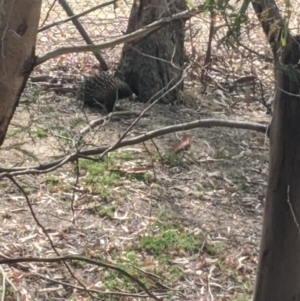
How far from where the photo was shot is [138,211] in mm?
5031

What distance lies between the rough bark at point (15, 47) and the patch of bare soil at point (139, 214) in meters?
1.44

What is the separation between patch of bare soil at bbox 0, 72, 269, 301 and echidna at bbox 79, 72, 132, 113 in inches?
9.2

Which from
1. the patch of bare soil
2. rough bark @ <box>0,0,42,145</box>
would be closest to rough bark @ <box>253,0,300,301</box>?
rough bark @ <box>0,0,42,145</box>

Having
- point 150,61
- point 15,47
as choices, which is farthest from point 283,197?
point 150,61

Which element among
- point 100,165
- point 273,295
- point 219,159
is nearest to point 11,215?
point 100,165

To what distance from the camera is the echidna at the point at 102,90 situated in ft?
21.0

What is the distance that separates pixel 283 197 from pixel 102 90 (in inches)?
149

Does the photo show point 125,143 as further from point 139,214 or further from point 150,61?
point 150,61

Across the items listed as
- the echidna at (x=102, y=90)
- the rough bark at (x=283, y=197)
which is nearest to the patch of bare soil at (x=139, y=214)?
the echidna at (x=102, y=90)

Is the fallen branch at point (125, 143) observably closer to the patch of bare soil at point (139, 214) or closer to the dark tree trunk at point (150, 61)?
the patch of bare soil at point (139, 214)

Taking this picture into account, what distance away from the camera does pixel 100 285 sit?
14.1 ft

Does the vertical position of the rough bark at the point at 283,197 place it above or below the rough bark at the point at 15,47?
below

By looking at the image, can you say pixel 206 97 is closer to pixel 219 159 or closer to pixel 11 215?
pixel 219 159

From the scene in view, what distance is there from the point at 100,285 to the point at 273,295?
1536mm
